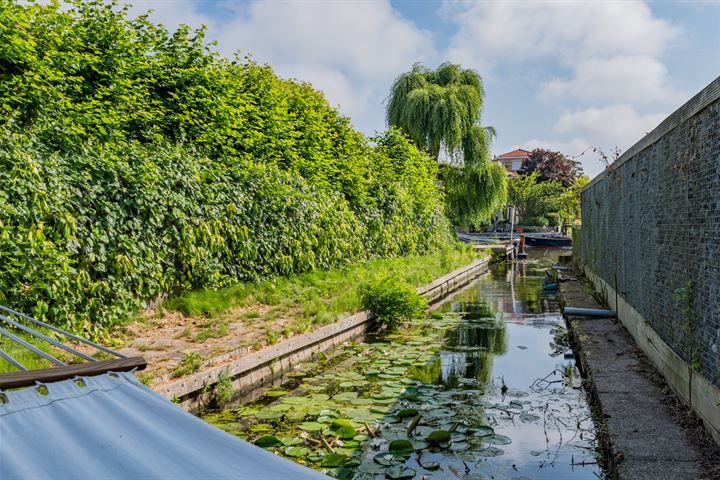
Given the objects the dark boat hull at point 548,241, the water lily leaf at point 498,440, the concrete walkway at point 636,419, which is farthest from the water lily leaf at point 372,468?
the dark boat hull at point 548,241

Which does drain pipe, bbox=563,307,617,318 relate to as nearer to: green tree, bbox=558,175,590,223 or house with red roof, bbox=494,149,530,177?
green tree, bbox=558,175,590,223

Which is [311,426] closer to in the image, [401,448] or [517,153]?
[401,448]

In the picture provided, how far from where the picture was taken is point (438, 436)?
4.54m

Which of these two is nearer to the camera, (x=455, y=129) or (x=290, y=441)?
(x=290, y=441)

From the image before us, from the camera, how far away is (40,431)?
154cm

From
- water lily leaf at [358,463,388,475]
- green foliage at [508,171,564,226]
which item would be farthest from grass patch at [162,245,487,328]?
green foliage at [508,171,564,226]

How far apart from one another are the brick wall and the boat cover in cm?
357

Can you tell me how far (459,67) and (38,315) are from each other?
920 inches

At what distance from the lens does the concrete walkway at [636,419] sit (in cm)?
351

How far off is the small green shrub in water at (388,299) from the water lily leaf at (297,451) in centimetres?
521

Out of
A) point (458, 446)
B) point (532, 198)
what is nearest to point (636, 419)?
point (458, 446)

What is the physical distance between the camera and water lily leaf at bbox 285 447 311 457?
14.0ft

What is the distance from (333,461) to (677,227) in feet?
12.1

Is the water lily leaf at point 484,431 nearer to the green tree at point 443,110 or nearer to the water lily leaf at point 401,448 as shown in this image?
the water lily leaf at point 401,448
